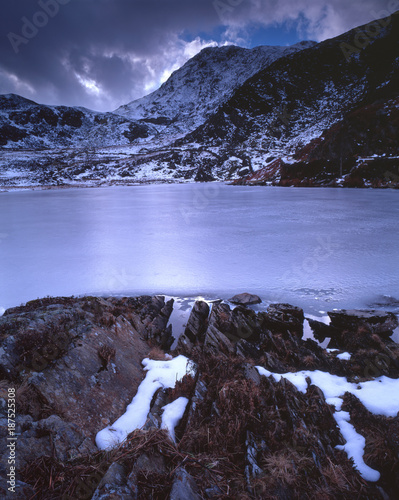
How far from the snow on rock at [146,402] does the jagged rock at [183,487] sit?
779mm

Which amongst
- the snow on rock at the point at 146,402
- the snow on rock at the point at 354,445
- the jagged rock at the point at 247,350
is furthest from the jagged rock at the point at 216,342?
the snow on rock at the point at 354,445

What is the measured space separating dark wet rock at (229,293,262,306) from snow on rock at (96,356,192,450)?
240cm

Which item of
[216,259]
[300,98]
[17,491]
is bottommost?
[216,259]

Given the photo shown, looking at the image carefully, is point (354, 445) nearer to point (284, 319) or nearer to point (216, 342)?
point (216, 342)

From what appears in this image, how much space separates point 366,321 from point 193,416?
4547 millimetres

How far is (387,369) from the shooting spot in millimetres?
4434

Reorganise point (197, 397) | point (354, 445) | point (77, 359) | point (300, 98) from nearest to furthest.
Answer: point (354, 445), point (197, 397), point (77, 359), point (300, 98)

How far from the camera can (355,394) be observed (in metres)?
3.96

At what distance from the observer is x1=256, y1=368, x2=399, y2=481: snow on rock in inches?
121

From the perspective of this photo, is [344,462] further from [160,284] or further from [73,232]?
[73,232]

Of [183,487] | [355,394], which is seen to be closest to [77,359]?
[183,487]

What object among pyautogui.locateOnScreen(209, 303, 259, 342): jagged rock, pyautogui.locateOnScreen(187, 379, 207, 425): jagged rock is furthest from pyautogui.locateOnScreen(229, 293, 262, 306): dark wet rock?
pyautogui.locateOnScreen(187, 379, 207, 425): jagged rock

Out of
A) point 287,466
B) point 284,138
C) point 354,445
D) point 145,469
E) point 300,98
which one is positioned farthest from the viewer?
point 300,98

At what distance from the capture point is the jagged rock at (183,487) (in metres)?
2.24
